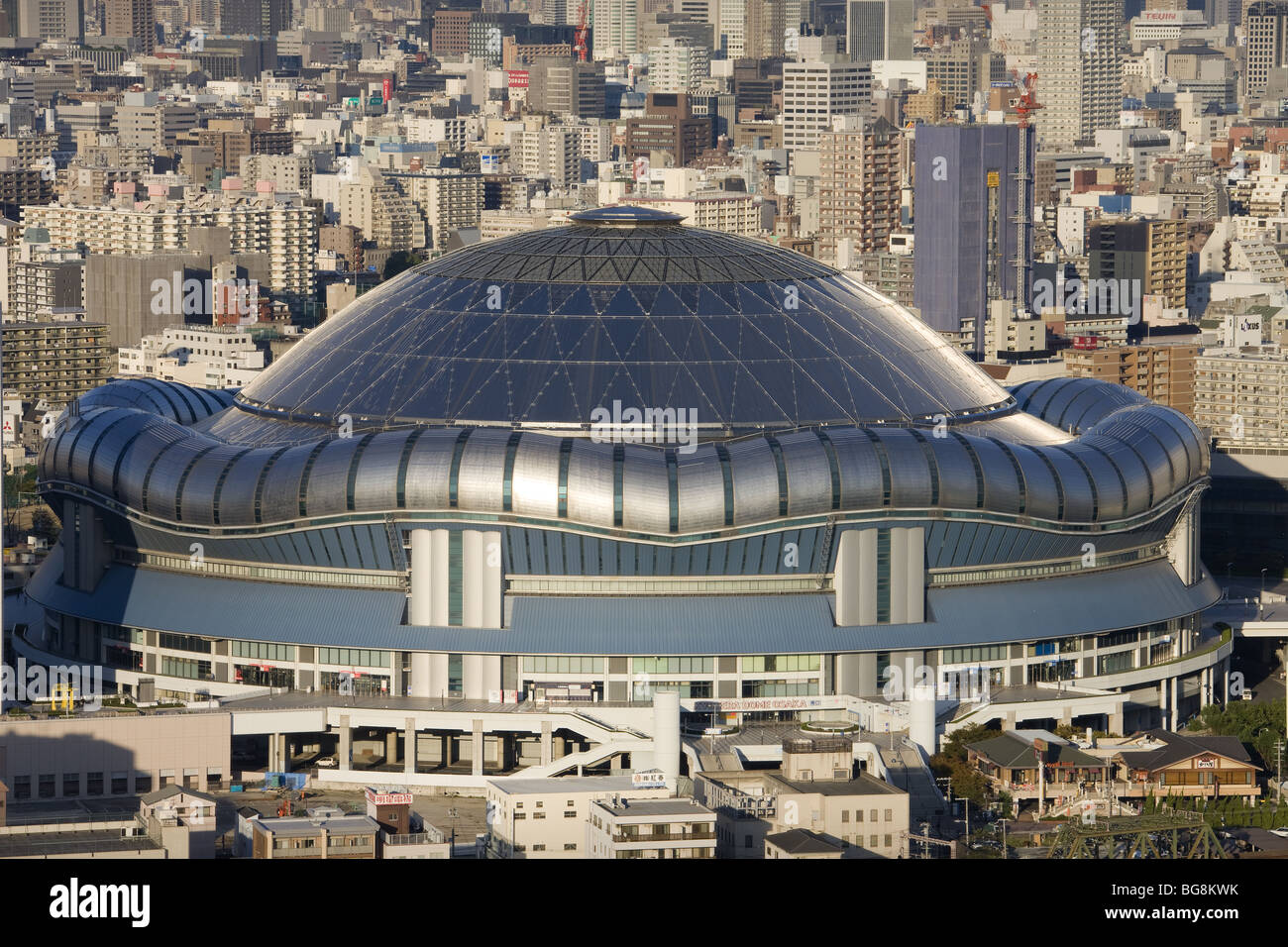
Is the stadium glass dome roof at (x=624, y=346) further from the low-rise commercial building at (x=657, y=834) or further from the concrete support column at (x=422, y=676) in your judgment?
the low-rise commercial building at (x=657, y=834)

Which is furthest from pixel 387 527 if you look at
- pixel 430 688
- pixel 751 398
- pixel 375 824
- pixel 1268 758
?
pixel 1268 758

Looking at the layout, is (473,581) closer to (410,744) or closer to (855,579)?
(410,744)

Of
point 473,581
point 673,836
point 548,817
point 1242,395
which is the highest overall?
point 473,581

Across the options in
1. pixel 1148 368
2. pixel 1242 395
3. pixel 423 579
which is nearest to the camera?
→ pixel 423 579

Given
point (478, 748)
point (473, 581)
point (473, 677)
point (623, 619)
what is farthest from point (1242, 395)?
point (478, 748)

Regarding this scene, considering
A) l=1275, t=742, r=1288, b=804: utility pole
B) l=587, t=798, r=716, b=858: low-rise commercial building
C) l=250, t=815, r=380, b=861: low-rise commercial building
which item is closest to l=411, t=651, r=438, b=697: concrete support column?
l=250, t=815, r=380, b=861: low-rise commercial building

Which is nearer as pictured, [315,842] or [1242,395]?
[315,842]

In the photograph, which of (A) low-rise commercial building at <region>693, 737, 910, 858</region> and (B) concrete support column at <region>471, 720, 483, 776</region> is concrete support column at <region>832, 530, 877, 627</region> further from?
(A) low-rise commercial building at <region>693, 737, 910, 858</region>
